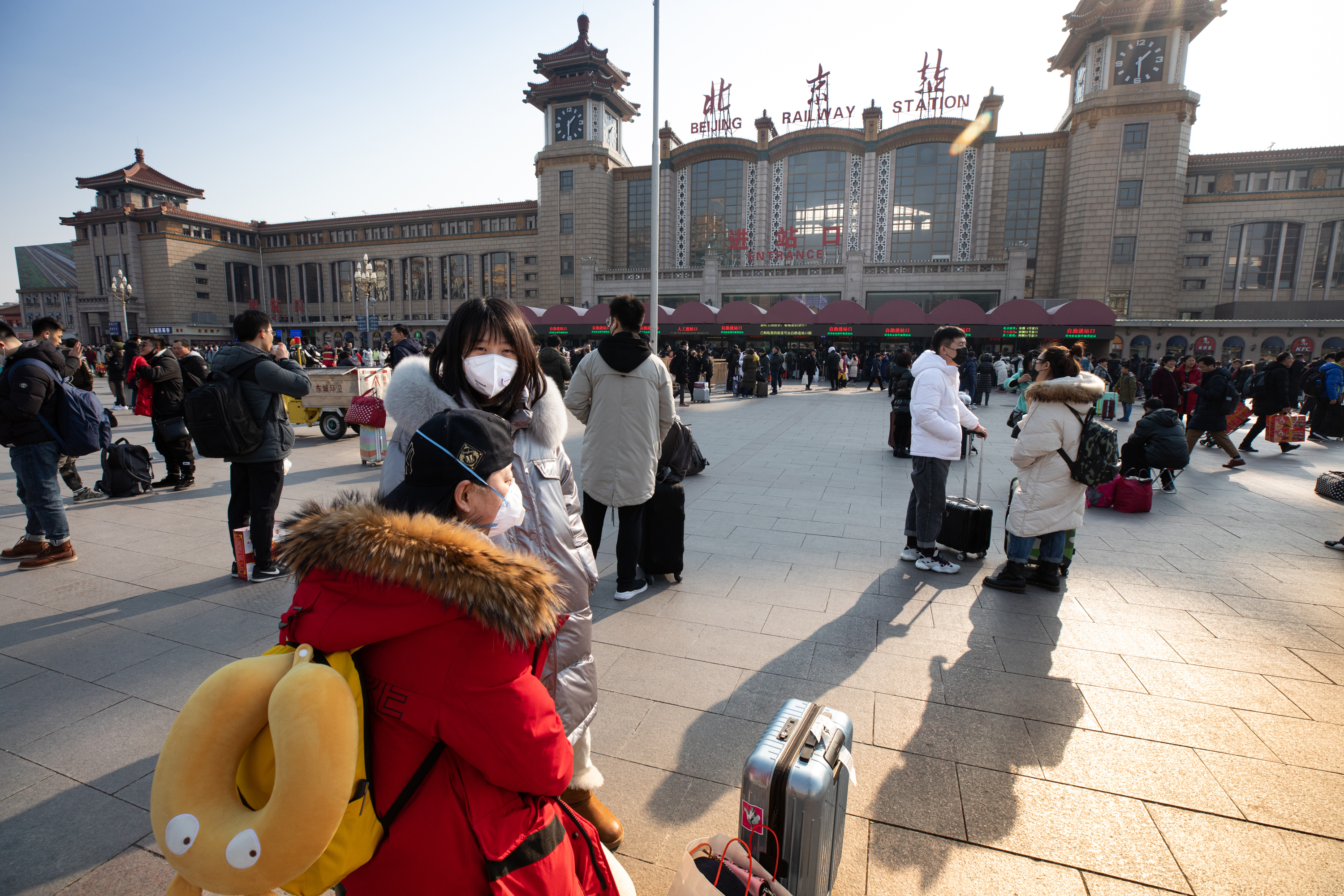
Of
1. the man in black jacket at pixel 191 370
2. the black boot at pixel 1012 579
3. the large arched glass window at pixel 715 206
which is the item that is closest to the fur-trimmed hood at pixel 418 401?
the black boot at pixel 1012 579

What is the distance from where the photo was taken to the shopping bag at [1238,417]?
10.5 meters

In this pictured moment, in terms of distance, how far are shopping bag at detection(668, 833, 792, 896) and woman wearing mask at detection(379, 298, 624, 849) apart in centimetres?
55

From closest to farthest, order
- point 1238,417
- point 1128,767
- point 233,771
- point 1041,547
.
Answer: point 233,771, point 1128,767, point 1041,547, point 1238,417

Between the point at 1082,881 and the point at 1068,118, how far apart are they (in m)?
47.6

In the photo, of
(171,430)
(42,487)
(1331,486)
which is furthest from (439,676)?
(1331,486)

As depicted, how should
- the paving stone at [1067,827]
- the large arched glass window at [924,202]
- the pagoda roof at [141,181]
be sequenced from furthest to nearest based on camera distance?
the pagoda roof at [141,181]
the large arched glass window at [924,202]
the paving stone at [1067,827]

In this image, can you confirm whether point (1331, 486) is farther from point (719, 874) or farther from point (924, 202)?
point (924, 202)

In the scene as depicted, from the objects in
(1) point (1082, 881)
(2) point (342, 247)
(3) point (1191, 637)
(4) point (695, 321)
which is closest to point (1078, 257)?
(4) point (695, 321)

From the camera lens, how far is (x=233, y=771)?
1.03 m

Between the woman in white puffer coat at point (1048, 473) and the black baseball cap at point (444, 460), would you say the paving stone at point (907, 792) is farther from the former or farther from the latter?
the woman in white puffer coat at point (1048, 473)

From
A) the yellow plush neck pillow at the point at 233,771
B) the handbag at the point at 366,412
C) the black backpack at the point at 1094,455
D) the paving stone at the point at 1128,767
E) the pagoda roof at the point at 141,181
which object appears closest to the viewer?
the yellow plush neck pillow at the point at 233,771

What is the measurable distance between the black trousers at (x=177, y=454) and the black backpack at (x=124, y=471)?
0.64 ft

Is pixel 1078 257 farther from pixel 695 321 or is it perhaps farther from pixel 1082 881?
pixel 1082 881

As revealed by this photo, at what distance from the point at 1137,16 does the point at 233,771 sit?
1949 inches
